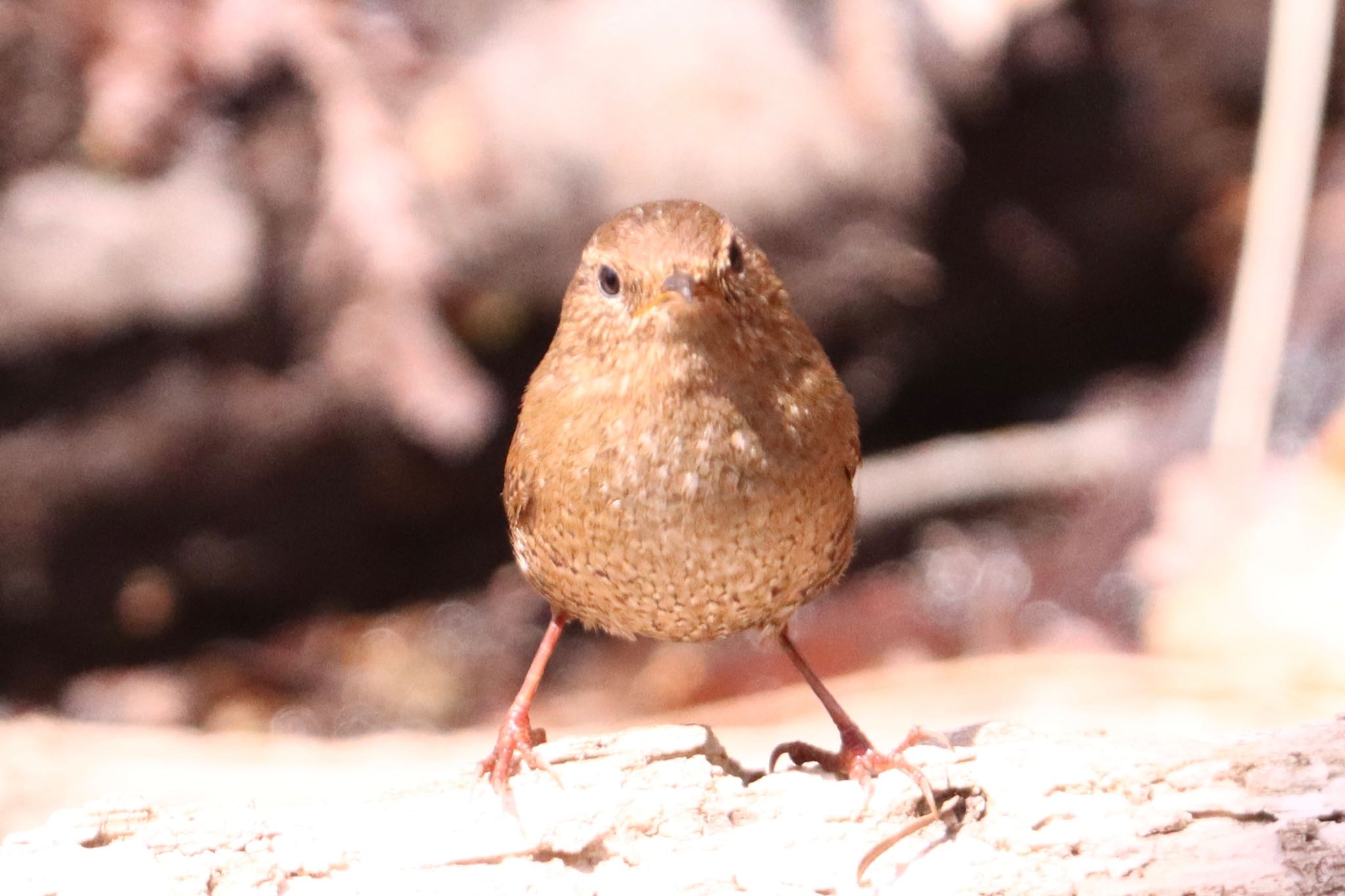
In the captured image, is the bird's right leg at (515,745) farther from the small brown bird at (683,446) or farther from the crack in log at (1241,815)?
the crack in log at (1241,815)

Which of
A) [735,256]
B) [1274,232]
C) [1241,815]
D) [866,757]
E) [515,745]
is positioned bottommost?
[1241,815]

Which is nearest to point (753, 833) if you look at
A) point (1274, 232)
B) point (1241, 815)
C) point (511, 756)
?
point (511, 756)

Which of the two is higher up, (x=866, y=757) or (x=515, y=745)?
(x=515, y=745)

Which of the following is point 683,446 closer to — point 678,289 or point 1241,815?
point 678,289

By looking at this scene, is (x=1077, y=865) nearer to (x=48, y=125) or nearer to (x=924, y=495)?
(x=924, y=495)

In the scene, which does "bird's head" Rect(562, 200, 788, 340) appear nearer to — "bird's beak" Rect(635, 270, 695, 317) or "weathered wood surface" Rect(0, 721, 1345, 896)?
"bird's beak" Rect(635, 270, 695, 317)

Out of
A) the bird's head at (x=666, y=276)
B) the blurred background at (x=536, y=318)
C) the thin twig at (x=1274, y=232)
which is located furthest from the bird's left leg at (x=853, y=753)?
the thin twig at (x=1274, y=232)

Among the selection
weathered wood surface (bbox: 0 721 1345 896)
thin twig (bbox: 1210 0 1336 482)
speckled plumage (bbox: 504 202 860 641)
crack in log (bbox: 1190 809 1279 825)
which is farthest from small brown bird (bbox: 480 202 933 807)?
thin twig (bbox: 1210 0 1336 482)
